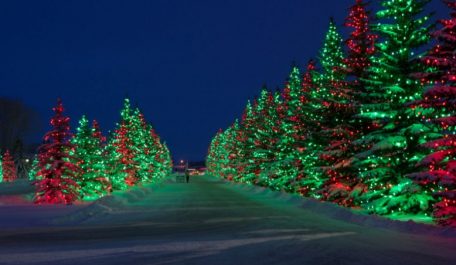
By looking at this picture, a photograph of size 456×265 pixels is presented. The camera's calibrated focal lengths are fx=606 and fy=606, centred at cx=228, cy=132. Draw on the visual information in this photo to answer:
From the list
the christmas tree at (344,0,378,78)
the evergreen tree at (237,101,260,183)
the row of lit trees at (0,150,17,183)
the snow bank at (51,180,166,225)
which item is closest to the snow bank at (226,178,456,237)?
the christmas tree at (344,0,378,78)

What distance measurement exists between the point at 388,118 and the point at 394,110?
45 cm

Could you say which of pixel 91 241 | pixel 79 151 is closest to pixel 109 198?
pixel 79 151

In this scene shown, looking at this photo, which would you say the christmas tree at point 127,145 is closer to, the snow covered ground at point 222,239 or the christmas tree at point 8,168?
the snow covered ground at point 222,239

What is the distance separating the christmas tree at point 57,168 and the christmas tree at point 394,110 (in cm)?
1838

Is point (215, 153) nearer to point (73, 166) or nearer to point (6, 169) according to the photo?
point (6, 169)

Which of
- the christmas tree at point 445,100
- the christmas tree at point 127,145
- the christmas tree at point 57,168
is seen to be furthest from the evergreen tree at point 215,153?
the christmas tree at point 445,100

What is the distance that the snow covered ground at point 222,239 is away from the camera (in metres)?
11.7

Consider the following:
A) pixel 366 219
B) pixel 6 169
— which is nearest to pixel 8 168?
pixel 6 169

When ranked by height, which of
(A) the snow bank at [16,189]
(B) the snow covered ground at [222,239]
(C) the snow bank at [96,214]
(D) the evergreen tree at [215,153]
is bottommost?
(B) the snow covered ground at [222,239]

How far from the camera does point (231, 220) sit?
21.3 m

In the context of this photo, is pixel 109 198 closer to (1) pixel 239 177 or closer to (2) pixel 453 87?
(2) pixel 453 87

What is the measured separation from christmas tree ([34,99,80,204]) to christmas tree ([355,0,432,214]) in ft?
60.3

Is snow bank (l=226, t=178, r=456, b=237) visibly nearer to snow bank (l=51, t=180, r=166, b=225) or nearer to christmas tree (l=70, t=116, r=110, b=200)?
snow bank (l=51, t=180, r=166, b=225)

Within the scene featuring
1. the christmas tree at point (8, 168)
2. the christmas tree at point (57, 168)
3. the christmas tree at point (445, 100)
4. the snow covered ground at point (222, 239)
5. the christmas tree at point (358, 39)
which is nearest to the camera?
the snow covered ground at point (222, 239)
